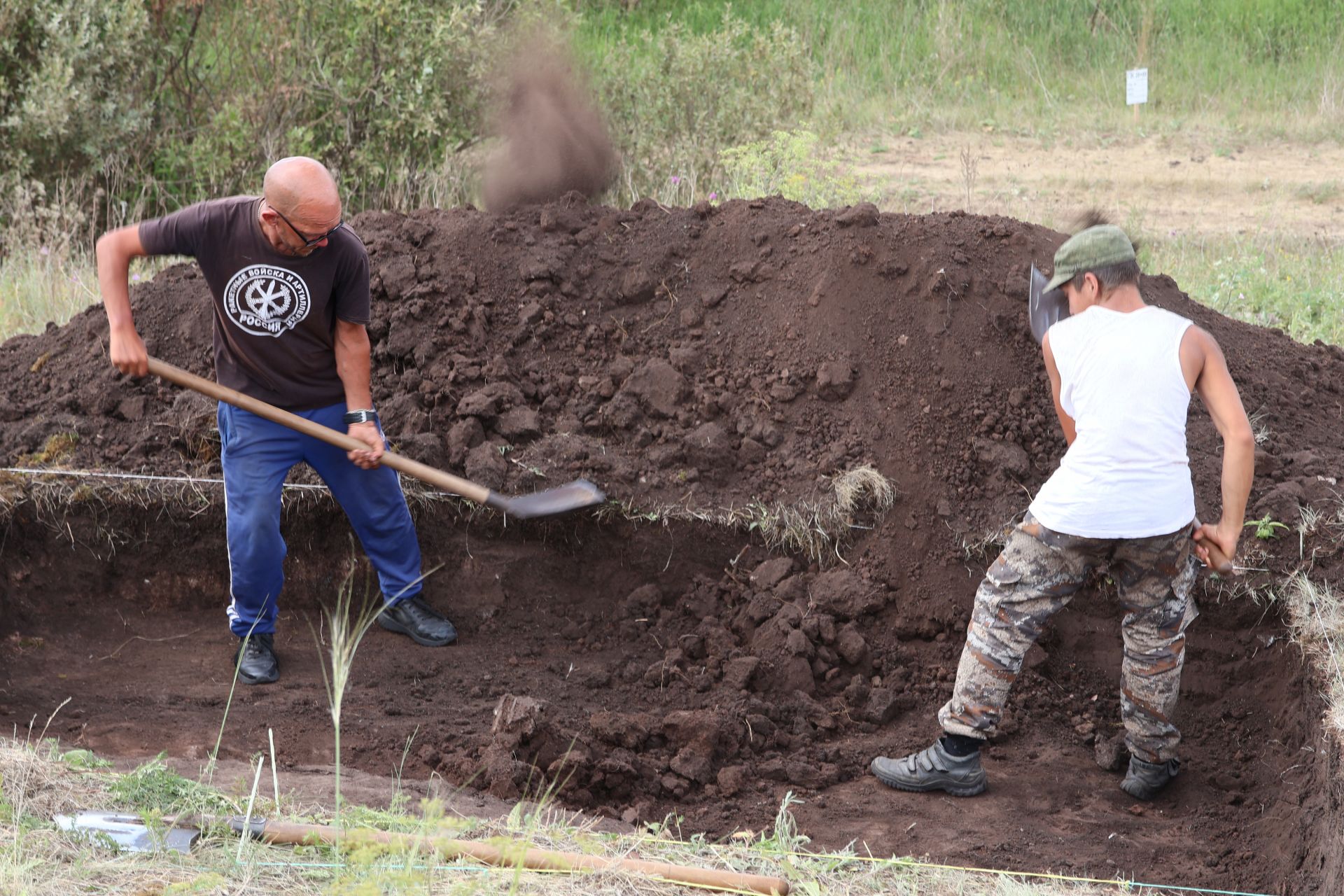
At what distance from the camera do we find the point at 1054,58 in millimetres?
13320

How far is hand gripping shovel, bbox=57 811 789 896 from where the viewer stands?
2.98 m

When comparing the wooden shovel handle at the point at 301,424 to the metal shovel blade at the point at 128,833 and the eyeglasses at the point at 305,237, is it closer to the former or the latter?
the eyeglasses at the point at 305,237

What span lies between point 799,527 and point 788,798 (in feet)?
4.73

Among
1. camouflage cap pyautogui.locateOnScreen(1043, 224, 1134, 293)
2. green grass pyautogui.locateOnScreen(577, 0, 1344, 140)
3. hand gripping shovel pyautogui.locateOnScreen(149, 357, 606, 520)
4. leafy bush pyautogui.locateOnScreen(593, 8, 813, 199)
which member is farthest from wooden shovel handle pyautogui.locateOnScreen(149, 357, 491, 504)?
green grass pyautogui.locateOnScreen(577, 0, 1344, 140)

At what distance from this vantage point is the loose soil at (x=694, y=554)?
398 cm

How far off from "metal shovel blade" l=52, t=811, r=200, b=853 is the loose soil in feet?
3.20

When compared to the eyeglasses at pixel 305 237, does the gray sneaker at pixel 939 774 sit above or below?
below

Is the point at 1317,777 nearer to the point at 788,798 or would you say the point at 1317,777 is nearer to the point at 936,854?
the point at 936,854

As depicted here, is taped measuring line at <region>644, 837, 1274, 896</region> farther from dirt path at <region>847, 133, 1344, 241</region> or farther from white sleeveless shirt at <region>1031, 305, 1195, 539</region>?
dirt path at <region>847, 133, 1344, 241</region>

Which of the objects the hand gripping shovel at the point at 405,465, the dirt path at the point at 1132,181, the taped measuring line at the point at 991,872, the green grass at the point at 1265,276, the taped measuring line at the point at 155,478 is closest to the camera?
the taped measuring line at the point at 991,872

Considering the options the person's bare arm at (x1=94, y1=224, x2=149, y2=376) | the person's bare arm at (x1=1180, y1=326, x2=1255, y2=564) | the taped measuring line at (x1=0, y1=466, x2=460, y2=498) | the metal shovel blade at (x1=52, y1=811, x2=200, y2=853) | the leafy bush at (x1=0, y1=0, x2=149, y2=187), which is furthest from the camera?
the leafy bush at (x1=0, y1=0, x2=149, y2=187)

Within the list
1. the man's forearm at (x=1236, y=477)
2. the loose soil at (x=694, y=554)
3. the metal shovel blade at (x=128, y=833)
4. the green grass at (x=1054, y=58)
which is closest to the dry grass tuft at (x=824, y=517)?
the loose soil at (x=694, y=554)

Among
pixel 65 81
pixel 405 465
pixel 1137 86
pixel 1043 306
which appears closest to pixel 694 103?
pixel 1137 86

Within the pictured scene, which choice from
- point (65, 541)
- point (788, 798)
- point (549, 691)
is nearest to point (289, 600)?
point (65, 541)
